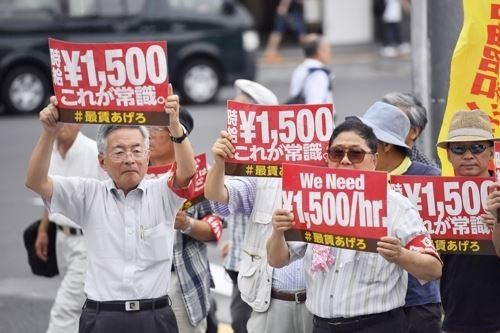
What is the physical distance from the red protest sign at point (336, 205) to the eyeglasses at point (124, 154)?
0.80 meters

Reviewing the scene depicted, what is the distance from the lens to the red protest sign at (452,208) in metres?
5.70

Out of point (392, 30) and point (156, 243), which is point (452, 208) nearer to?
point (156, 243)

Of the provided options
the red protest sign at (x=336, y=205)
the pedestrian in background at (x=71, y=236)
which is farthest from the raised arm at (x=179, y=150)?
the pedestrian in background at (x=71, y=236)

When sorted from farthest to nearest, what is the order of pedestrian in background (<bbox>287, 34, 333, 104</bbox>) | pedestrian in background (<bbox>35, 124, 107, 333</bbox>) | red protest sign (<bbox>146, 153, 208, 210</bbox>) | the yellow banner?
pedestrian in background (<bbox>287, 34, 333, 104</bbox>) < pedestrian in background (<bbox>35, 124, 107, 333</bbox>) < the yellow banner < red protest sign (<bbox>146, 153, 208, 210</bbox>)

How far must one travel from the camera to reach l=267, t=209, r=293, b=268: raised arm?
209 inches

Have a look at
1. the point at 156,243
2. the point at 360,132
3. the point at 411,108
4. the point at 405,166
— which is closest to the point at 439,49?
the point at 411,108

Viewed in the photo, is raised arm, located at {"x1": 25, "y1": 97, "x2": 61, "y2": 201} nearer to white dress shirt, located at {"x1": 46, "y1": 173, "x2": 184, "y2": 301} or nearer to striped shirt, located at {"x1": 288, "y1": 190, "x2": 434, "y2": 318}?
white dress shirt, located at {"x1": 46, "y1": 173, "x2": 184, "y2": 301}

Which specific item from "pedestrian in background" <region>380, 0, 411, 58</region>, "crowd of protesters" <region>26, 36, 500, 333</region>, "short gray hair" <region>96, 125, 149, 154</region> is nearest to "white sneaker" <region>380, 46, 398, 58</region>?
"pedestrian in background" <region>380, 0, 411, 58</region>

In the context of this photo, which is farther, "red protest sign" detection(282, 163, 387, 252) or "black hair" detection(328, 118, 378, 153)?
"black hair" detection(328, 118, 378, 153)

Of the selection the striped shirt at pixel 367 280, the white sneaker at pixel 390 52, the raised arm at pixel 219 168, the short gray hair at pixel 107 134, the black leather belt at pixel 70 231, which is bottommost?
the white sneaker at pixel 390 52

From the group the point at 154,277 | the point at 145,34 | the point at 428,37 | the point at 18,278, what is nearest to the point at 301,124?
the point at 154,277

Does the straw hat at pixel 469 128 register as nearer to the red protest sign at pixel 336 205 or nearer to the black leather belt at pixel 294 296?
the red protest sign at pixel 336 205

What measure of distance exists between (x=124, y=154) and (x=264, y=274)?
956mm

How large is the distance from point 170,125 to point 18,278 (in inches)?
203
